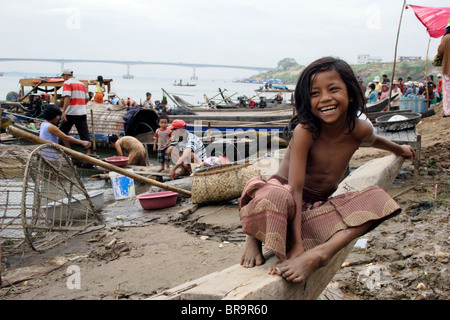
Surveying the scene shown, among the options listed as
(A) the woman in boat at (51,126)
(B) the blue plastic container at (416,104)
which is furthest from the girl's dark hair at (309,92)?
(B) the blue plastic container at (416,104)

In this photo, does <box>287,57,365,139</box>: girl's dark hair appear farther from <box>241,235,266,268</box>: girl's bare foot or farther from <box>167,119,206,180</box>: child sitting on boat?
<box>167,119,206,180</box>: child sitting on boat

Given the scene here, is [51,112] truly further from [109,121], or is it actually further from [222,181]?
[109,121]

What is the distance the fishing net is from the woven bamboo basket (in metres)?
1.39

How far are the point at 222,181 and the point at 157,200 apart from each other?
1.11 m

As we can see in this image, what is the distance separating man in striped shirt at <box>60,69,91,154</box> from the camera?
Answer: 316 inches

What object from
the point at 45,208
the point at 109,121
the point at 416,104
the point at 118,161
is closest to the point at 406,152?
the point at 45,208

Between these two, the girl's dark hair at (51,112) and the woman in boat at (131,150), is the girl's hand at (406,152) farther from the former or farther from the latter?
the woman in boat at (131,150)

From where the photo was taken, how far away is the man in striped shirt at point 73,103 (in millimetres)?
8039

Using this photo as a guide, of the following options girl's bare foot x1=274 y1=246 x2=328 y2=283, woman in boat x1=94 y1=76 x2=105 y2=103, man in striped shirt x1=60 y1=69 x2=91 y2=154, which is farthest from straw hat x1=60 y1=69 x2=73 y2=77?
girl's bare foot x1=274 y1=246 x2=328 y2=283

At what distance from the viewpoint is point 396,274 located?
2.67 meters

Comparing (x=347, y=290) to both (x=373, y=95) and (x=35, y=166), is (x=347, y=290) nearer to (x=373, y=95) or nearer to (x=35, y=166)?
(x=35, y=166)

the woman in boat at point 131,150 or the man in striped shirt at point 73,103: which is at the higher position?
the man in striped shirt at point 73,103

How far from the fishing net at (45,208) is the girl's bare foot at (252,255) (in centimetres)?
270
